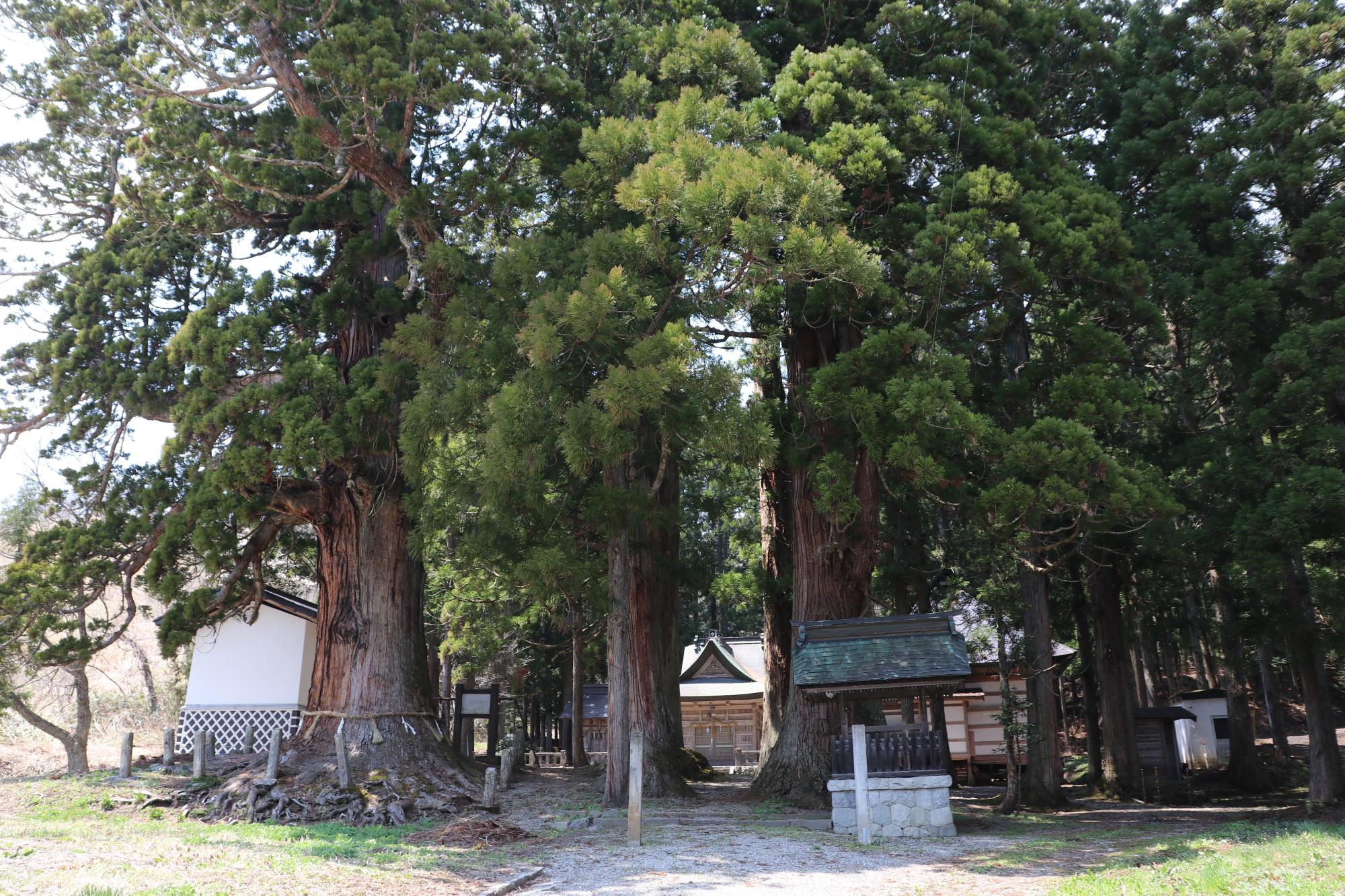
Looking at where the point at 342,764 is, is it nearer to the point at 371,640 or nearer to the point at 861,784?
the point at 371,640

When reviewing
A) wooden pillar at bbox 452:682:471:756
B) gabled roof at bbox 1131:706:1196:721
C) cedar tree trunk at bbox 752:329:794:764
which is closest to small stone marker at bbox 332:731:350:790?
wooden pillar at bbox 452:682:471:756

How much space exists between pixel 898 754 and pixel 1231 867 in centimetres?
415

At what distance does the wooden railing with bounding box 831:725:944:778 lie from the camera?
33.2 feet

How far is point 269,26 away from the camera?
39.9 feet

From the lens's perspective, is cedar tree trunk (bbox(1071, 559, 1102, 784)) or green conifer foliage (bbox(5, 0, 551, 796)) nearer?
green conifer foliage (bbox(5, 0, 551, 796))

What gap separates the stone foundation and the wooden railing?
0.11 metres

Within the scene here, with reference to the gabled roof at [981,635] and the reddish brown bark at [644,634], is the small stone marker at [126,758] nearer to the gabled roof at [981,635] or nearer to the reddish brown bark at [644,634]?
the reddish brown bark at [644,634]

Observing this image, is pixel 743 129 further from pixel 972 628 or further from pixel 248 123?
pixel 972 628

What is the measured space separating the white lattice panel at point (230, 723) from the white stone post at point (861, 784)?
11845mm

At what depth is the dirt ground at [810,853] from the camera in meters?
6.92

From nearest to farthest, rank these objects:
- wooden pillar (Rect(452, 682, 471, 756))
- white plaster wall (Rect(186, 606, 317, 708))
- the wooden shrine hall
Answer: the wooden shrine hall
wooden pillar (Rect(452, 682, 471, 756))
white plaster wall (Rect(186, 606, 317, 708))

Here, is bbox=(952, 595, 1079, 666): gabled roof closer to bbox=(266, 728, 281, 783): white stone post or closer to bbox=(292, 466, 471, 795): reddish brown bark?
bbox=(292, 466, 471, 795): reddish brown bark

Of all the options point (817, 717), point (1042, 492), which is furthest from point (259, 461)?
point (1042, 492)

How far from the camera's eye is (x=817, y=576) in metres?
12.8
